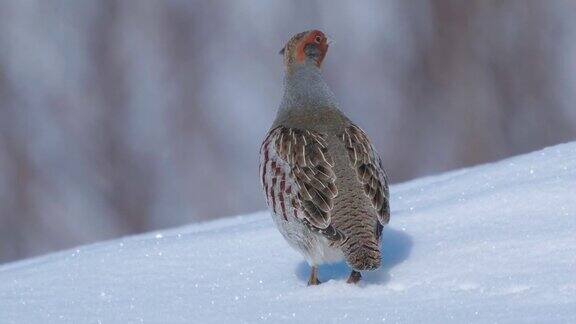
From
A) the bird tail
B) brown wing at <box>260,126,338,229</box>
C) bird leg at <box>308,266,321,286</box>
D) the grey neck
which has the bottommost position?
bird leg at <box>308,266,321,286</box>

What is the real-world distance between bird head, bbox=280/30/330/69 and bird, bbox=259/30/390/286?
0.35 m

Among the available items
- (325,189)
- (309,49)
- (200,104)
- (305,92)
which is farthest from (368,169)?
(200,104)

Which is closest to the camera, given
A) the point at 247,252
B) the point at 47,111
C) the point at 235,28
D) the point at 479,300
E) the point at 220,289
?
the point at 479,300

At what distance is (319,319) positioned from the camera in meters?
4.00

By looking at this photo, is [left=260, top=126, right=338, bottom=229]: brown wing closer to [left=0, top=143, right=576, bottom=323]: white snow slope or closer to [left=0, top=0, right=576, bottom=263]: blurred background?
[left=0, top=143, right=576, bottom=323]: white snow slope

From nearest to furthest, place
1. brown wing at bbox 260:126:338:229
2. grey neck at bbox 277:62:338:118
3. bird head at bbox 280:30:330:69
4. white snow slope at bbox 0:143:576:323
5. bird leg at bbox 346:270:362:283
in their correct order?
white snow slope at bbox 0:143:576:323 < bird leg at bbox 346:270:362:283 < brown wing at bbox 260:126:338:229 < grey neck at bbox 277:62:338:118 < bird head at bbox 280:30:330:69

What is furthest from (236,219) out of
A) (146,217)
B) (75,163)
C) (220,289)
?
(75,163)

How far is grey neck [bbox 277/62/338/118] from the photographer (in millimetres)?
5098

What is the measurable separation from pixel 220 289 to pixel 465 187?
52.2 inches

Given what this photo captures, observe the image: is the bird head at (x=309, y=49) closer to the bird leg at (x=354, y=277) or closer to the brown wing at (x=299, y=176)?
the brown wing at (x=299, y=176)

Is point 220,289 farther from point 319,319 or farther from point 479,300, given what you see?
point 479,300

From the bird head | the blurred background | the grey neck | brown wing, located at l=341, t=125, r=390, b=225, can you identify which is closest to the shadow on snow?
brown wing, located at l=341, t=125, r=390, b=225

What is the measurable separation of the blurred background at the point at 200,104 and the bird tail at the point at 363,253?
8198 mm

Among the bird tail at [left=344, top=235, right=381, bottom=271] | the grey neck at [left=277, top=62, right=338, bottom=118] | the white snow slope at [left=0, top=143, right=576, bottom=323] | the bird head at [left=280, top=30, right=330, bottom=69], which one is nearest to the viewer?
the white snow slope at [left=0, top=143, right=576, bottom=323]
